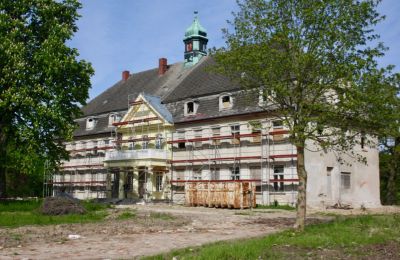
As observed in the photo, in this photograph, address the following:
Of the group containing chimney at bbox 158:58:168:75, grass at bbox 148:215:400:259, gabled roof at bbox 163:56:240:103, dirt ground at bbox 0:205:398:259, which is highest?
chimney at bbox 158:58:168:75

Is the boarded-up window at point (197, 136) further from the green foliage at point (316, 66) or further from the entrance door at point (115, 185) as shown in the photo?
the green foliage at point (316, 66)


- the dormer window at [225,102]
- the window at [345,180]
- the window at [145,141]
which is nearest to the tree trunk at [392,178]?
the window at [345,180]

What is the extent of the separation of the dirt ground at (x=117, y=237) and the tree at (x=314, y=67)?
3.06 meters

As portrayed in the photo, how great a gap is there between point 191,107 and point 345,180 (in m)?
12.5

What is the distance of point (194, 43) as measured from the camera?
43938mm

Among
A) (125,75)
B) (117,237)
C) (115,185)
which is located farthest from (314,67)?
(125,75)

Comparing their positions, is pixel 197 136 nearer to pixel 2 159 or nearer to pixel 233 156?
pixel 233 156

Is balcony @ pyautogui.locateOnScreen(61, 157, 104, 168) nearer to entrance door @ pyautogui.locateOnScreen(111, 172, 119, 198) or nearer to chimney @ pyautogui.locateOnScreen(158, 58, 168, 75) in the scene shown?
entrance door @ pyautogui.locateOnScreen(111, 172, 119, 198)

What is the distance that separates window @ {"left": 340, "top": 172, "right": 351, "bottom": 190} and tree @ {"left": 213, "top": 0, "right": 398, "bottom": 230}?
59.9 feet

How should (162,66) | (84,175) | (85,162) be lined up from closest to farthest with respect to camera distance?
(85,162), (84,175), (162,66)

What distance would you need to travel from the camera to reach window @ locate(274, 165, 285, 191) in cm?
3003

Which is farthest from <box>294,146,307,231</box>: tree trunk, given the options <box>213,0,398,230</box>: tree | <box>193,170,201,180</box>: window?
<box>193,170,201,180</box>: window

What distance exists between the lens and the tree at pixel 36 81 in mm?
23062

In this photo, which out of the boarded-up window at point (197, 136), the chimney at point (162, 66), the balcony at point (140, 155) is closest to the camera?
the boarded-up window at point (197, 136)
